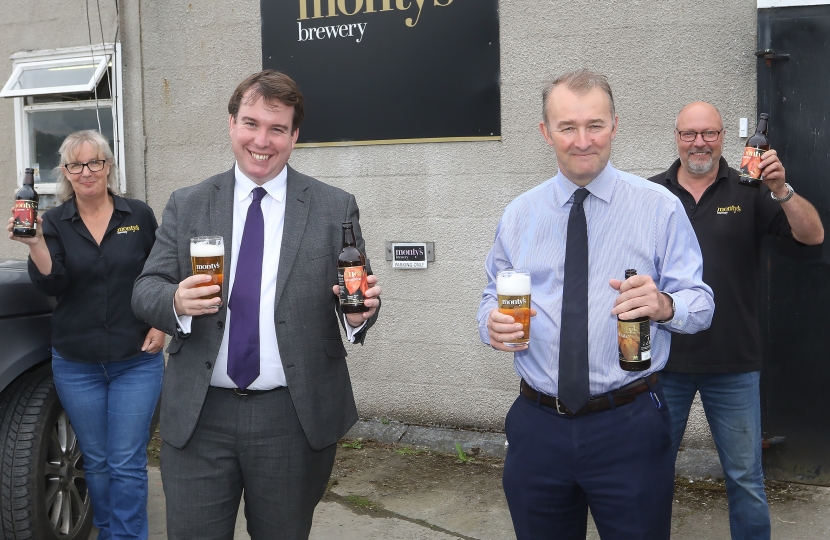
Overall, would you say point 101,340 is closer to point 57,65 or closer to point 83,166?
point 83,166

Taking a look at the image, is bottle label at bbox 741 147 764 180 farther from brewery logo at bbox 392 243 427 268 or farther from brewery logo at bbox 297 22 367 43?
brewery logo at bbox 297 22 367 43

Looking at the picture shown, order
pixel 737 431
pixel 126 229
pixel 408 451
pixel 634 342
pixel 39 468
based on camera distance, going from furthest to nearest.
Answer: pixel 408 451 < pixel 126 229 < pixel 39 468 < pixel 737 431 < pixel 634 342

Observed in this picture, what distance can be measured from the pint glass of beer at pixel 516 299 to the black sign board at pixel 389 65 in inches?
134

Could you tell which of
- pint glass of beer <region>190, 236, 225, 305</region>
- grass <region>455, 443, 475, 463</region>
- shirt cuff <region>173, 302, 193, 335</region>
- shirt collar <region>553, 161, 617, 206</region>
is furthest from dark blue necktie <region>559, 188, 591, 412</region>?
grass <region>455, 443, 475, 463</region>

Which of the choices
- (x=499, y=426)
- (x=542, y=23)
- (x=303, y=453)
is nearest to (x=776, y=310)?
(x=499, y=426)

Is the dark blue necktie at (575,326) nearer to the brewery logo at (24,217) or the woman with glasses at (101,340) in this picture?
the woman with glasses at (101,340)

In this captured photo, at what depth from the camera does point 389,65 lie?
6043 millimetres

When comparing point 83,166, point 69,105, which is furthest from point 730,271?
point 69,105

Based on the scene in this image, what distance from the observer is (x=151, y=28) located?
270 inches

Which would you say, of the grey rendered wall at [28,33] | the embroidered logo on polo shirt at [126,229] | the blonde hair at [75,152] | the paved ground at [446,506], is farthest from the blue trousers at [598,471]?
the grey rendered wall at [28,33]

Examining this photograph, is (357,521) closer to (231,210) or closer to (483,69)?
(231,210)

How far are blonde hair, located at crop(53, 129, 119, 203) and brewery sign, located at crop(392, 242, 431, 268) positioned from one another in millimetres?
2420

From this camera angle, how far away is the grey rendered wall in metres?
7.10

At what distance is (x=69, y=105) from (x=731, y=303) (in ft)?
20.0
